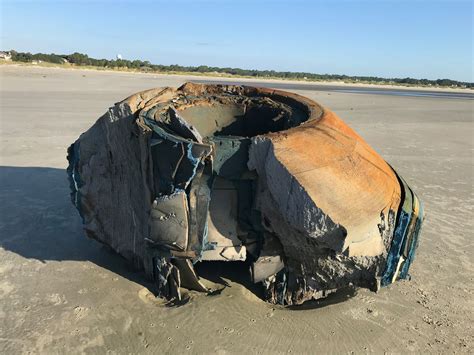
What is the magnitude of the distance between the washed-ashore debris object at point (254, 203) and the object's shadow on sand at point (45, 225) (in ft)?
1.24

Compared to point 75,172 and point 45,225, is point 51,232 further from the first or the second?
point 75,172

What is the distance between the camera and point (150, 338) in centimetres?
300

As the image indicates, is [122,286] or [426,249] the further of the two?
[426,249]

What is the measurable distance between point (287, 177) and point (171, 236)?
0.93 metres

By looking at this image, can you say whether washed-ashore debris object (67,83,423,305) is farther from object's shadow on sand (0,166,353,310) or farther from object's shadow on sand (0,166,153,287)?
object's shadow on sand (0,166,153,287)

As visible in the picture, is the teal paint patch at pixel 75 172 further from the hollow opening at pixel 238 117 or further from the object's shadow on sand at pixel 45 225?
the hollow opening at pixel 238 117

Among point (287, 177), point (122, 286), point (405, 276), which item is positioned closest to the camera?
point (287, 177)

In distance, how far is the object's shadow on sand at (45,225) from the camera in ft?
13.5

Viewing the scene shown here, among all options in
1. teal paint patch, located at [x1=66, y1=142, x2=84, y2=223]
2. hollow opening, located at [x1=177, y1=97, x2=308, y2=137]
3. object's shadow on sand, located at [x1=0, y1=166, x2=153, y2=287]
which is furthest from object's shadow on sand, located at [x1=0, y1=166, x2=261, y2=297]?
hollow opening, located at [x1=177, y1=97, x2=308, y2=137]

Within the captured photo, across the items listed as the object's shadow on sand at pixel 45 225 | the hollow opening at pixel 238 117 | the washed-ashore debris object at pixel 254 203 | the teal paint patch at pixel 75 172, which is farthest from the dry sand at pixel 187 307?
the hollow opening at pixel 238 117

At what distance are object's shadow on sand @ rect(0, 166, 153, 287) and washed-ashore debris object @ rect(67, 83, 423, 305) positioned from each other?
0.38m

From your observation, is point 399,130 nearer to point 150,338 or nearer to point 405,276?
point 405,276

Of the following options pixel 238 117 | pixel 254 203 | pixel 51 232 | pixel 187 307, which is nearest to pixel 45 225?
pixel 51 232

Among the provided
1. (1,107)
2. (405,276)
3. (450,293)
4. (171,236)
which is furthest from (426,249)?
(1,107)
